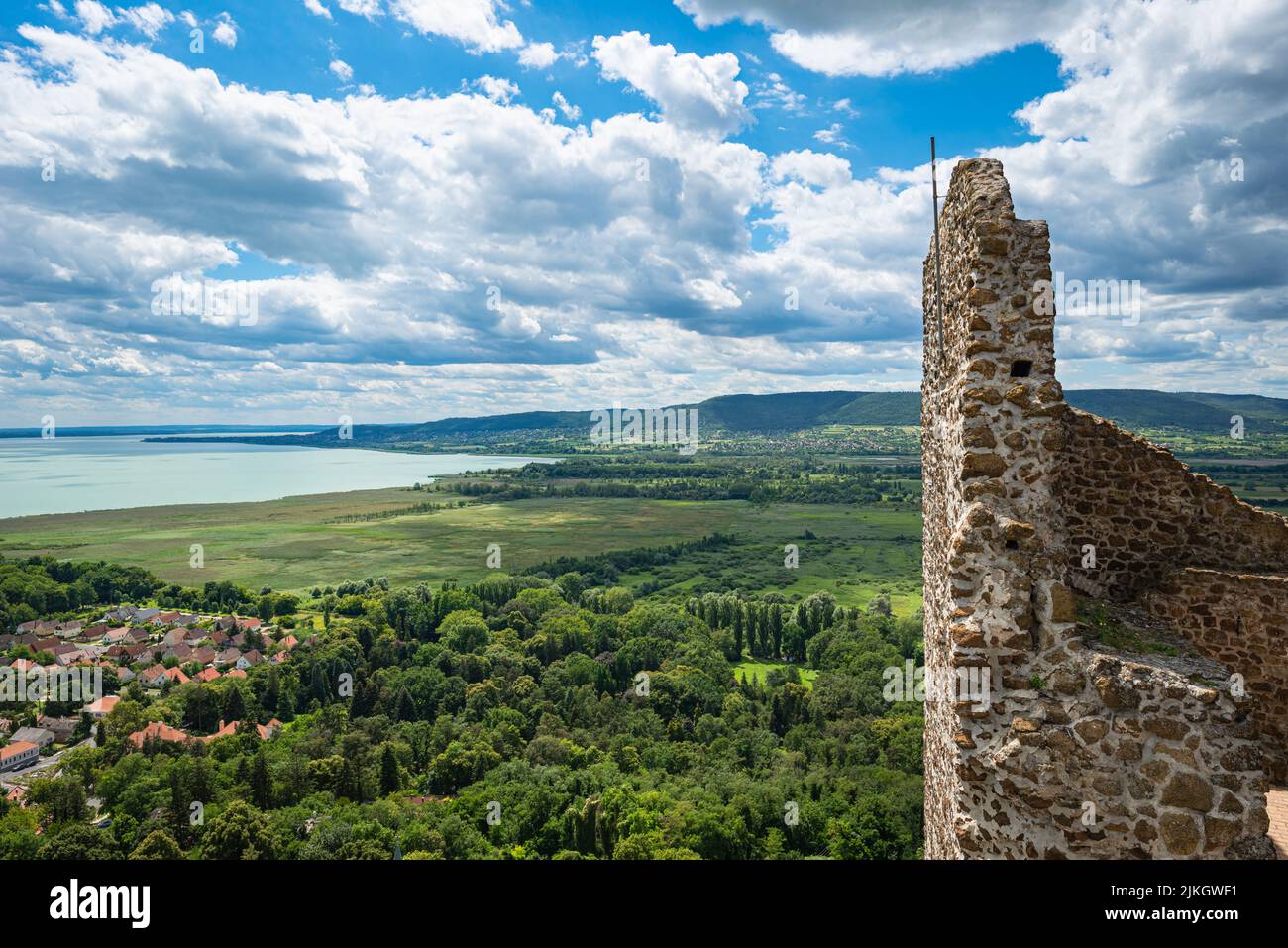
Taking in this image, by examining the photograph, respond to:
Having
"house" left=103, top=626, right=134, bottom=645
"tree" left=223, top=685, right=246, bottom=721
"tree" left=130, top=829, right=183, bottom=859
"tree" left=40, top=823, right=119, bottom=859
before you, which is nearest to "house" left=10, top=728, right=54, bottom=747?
"tree" left=223, top=685, right=246, bottom=721

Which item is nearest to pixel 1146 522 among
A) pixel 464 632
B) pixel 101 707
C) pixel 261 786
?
pixel 261 786

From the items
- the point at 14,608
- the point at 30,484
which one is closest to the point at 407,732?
the point at 14,608

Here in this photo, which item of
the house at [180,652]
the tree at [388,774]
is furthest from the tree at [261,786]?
the house at [180,652]

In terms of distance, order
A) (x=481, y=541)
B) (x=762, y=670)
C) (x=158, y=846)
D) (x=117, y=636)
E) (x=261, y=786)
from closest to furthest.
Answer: (x=158, y=846), (x=261, y=786), (x=762, y=670), (x=117, y=636), (x=481, y=541)

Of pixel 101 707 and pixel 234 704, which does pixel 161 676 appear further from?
pixel 234 704

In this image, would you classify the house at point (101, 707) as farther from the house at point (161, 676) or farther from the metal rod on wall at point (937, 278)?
the metal rod on wall at point (937, 278)
